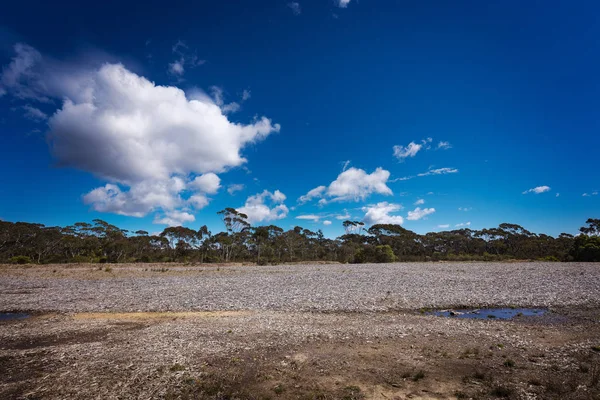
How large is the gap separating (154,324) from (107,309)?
5.95 m

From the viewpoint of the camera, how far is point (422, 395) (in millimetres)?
6156

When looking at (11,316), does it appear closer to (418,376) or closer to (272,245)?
(418,376)

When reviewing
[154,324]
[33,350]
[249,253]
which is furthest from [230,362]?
[249,253]

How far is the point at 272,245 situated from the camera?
254 feet

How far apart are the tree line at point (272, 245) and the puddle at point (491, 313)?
47.7m

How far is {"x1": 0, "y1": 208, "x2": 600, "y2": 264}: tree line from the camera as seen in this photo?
56281 mm

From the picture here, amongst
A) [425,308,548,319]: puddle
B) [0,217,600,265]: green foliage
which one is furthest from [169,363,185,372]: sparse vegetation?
Result: [0,217,600,265]: green foliage

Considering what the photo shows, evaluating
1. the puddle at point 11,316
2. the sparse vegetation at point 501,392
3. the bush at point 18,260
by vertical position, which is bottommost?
the puddle at point 11,316

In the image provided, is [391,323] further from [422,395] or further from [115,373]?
[115,373]

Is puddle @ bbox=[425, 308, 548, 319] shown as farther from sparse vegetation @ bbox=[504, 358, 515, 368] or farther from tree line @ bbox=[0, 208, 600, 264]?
tree line @ bbox=[0, 208, 600, 264]

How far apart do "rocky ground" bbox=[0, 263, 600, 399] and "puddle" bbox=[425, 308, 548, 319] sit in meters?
0.67

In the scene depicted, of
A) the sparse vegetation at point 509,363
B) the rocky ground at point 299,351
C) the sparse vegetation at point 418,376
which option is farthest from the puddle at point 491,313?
the sparse vegetation at point 418,376

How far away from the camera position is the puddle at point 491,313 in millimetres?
13977

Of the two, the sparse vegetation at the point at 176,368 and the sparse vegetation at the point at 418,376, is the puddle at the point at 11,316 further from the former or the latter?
the sparse vegetation at the point at 418,376
